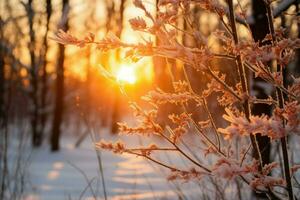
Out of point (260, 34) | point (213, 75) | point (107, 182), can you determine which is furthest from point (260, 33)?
point (107, 182)

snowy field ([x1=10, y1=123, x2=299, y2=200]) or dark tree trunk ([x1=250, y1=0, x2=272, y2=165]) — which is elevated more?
dark tree trunk ([x1=250, y1=0, x2=272, y2=165])

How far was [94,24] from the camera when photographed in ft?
73.1

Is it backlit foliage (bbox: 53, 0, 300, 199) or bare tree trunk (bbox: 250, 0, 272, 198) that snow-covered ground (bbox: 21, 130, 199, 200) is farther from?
backlit foliage (bbox: 53, 0, 300, 199)

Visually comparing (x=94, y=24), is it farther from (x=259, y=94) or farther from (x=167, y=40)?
(x=167, y=40)

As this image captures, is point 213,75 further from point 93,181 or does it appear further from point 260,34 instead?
point 93,181

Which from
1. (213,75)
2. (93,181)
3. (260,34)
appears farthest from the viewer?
(93,181)

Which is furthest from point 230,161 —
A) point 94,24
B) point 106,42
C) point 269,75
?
point 94,24

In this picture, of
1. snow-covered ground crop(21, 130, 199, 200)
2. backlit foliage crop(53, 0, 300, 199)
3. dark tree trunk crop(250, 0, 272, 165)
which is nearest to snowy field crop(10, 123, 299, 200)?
snow-covered ground crop(21, 130, 199, 200)

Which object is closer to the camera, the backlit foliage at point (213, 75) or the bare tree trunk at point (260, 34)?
the backlit foliage at point (213, 75)

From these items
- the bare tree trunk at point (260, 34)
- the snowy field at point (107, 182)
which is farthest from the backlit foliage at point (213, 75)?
the bare tree trunk at point (260, 34)

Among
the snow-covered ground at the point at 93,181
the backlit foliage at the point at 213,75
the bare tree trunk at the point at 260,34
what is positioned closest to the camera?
the backlit foliage at the point at 213,75

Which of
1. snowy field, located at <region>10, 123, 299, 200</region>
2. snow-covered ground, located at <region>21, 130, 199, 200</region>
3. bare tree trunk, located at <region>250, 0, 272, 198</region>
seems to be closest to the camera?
bare tree trunk, located at <region>250, 0, 272, 198</region>

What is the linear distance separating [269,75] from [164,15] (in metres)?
0.44

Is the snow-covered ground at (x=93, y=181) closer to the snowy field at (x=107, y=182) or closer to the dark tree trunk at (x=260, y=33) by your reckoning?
the snowy field at (x=107, y=182)
